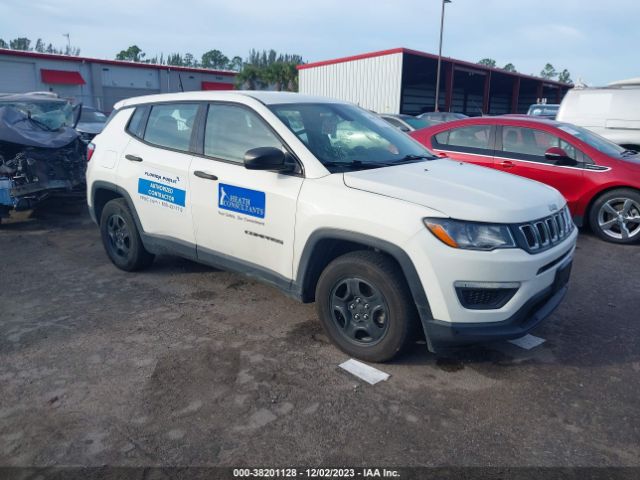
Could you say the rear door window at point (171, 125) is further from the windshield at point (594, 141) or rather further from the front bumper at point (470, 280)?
the windshield at point (594, 141)

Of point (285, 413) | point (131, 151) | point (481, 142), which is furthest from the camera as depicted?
point (481, 142)

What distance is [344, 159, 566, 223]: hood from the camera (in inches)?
119

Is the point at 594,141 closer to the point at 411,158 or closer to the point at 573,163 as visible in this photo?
the point at 573,163

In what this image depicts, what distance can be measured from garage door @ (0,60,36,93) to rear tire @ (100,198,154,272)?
35.1m

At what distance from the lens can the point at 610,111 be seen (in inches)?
378

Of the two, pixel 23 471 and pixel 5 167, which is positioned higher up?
pixel 5 167

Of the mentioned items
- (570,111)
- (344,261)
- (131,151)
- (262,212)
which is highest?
(570,111)

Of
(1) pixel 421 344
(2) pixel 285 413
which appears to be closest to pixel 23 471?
(2) pixel 285 413

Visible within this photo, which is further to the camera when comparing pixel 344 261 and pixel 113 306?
pixel 113 306

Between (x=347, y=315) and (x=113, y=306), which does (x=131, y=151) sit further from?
(x=347, y=315)

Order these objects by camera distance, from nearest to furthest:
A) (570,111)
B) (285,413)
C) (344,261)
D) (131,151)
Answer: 1. (285,413)
2. (344,261)
3. (131,151)
4. (570,111)

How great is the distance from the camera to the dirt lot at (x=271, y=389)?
2588 mm

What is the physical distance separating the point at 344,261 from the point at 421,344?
96 cm

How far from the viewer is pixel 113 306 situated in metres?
4.39
